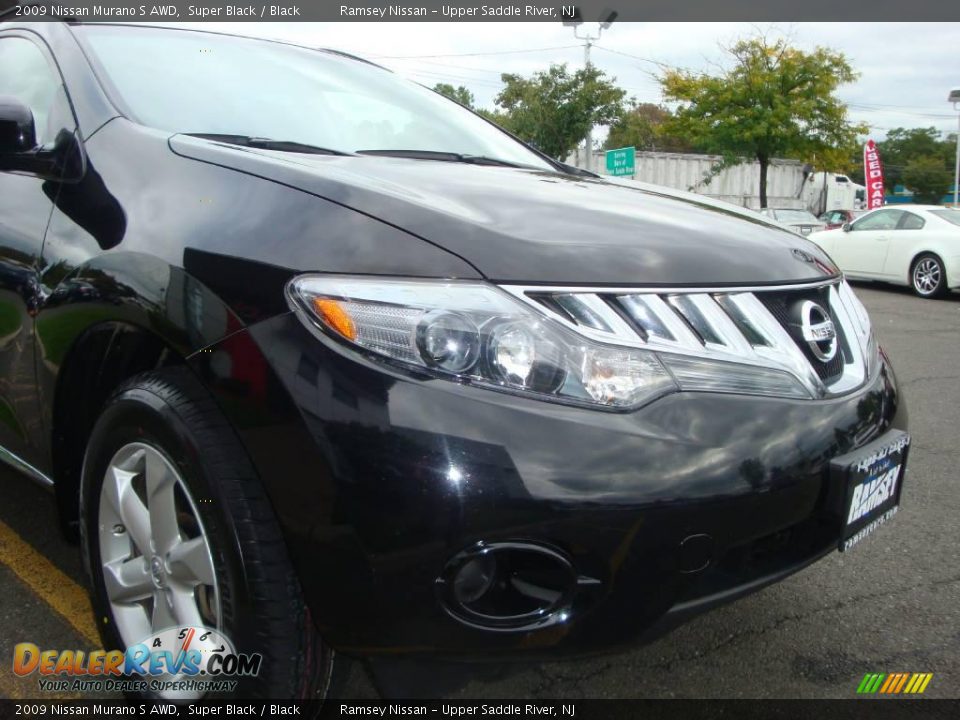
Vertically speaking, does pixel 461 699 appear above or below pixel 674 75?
below

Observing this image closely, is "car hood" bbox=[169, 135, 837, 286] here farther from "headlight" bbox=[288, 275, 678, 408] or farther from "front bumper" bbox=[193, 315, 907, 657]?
"front bumper" bbox=[193, 315, 907, 657]

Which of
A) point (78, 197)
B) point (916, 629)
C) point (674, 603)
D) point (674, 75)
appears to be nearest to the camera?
point (674, 603)

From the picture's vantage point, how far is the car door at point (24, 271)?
1994 mm

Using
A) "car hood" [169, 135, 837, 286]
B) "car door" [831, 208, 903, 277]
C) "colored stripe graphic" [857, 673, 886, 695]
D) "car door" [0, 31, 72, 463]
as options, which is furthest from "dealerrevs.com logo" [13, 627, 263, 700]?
"car door" [831, 208, 903, 277]

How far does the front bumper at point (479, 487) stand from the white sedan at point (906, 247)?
33.0 ft

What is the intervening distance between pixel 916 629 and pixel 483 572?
1499 millimetres

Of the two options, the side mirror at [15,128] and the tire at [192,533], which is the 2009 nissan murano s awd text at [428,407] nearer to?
the tire at [192,533]

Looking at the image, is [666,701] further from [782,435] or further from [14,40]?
[14,40]

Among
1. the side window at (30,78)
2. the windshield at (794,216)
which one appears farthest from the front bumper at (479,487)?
the windshield at (794,216)

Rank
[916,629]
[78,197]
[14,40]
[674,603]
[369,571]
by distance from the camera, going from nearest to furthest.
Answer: [369,571] → [674,603] → [78,197] → [916,629] → [14,40]

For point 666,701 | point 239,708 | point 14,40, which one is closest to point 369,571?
point 239,708

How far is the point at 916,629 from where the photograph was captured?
7.30ft

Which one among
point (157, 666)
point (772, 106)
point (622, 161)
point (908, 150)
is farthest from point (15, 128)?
point (908, 150)

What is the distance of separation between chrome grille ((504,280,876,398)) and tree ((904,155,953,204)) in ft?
273
